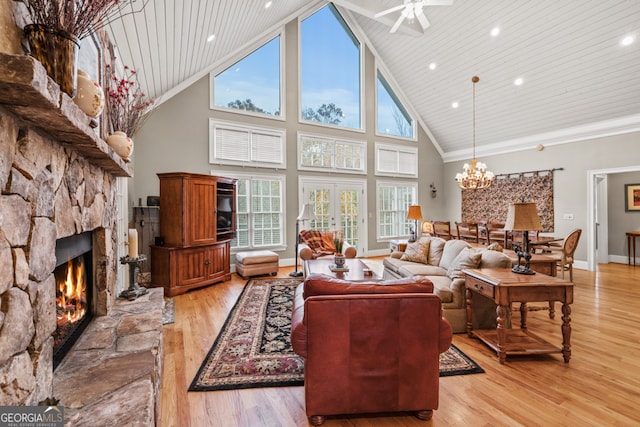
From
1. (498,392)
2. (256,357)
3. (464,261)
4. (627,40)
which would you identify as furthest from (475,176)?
(256,357)

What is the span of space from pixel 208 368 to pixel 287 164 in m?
4.84

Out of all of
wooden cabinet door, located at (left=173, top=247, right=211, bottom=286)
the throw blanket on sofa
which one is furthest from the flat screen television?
the throw blanket on sofa

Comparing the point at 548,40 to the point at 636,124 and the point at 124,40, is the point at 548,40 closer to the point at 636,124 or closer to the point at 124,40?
the point at 636,124

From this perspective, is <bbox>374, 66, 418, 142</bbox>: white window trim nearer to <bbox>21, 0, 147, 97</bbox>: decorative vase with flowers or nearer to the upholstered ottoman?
the upholstered ottoman

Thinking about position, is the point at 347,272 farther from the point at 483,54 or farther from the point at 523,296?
the point at 483,54

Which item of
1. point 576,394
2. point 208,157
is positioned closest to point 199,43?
point 208,157

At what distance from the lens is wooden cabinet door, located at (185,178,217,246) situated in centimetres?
456

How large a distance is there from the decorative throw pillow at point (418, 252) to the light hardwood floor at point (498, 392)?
4.49ft

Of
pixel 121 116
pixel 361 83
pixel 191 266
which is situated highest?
pixel 361 83

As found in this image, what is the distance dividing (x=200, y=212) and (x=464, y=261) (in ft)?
12.6

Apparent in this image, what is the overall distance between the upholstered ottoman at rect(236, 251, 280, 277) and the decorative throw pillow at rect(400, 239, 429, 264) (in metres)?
2.47

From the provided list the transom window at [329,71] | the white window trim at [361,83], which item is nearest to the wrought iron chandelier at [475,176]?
the white window trim at [361,83]

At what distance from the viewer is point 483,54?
6.02 meters

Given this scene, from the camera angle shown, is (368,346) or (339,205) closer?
(368,346)
